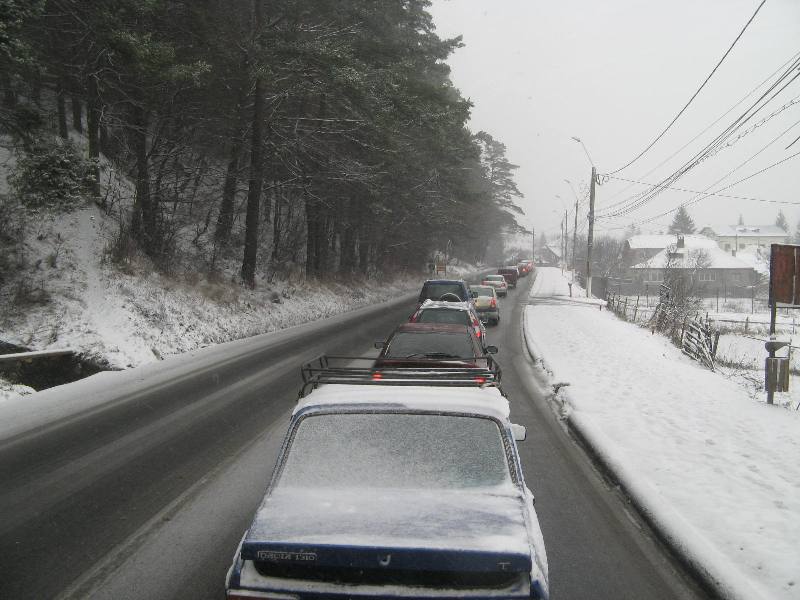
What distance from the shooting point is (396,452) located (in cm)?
327

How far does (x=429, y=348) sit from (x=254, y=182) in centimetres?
1524

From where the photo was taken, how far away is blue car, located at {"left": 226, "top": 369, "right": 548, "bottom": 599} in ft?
8.47

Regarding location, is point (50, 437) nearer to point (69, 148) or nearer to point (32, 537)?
point (32, 537)

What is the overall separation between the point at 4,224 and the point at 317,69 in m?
10.3

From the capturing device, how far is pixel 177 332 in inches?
569

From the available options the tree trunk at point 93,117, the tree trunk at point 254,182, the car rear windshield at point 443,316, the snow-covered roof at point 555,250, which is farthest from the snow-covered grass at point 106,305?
the snow-covered roof at point 555,250

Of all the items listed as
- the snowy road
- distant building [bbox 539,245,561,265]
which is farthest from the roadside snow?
distant building [bbox 539,245,561,265]

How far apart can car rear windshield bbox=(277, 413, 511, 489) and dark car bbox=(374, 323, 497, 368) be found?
3505mm

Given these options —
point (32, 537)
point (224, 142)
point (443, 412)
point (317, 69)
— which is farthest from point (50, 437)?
point (224, 142)

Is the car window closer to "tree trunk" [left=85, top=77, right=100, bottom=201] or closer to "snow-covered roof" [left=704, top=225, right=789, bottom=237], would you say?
"tree trunk" [left=85, top=77, right=100, bottom=201]

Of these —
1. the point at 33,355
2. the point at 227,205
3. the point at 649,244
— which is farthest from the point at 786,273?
the point at 649,244

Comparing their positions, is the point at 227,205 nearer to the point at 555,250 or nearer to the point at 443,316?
the point at 443,316

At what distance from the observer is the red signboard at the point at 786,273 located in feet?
32.3

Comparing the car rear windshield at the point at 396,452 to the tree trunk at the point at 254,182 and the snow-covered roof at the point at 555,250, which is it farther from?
the snow-covered roof at the point at 555,250
